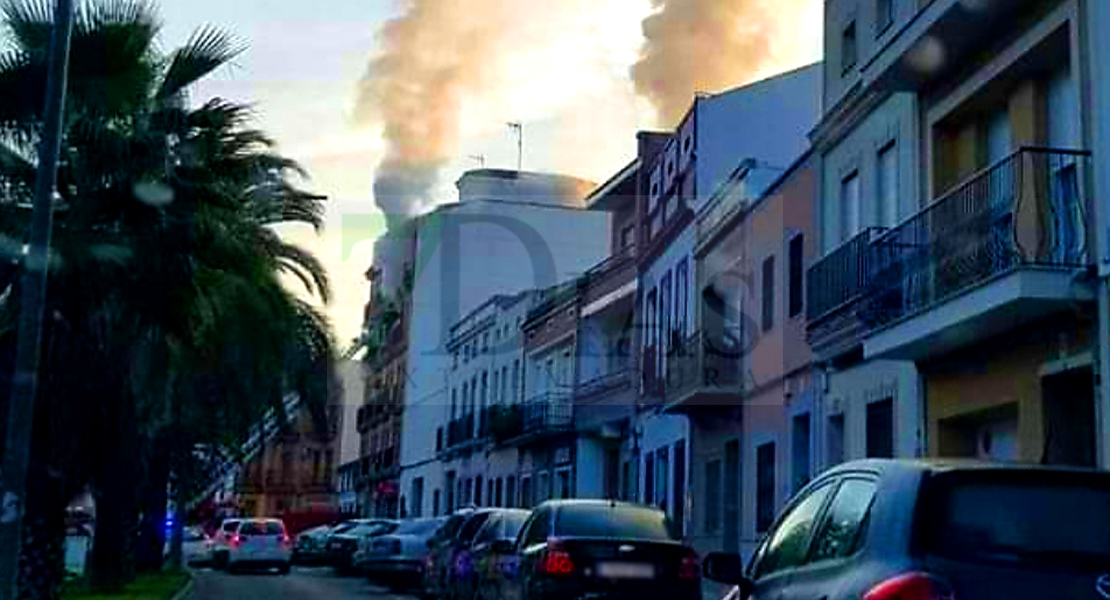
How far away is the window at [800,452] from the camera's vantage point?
76.8ft

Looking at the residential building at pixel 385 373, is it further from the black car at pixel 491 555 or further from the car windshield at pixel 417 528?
the black car at pixel 491 555

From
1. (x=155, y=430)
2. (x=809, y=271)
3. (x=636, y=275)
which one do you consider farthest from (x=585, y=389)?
(x=809, y=271)

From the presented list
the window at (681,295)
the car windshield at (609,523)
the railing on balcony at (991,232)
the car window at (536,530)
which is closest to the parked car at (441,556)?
the car window at (536,530)

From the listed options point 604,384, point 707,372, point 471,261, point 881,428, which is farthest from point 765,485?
point 471,261

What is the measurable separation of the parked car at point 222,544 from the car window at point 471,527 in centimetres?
1998

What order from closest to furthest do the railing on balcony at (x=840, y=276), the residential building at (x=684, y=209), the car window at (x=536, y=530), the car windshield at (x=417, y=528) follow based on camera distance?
the car window at (x=536, y=530) → the railing on balcony at (x=840, y=276) → the residential building at (x=684, y=209) → the car windshield at (x=417, y=528)

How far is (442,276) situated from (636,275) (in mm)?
28543

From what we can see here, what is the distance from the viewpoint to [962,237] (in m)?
15.9

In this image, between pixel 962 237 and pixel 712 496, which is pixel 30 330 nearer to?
pixel 962 237

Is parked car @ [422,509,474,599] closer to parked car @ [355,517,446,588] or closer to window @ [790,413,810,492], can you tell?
parked car @ [355,517,446,588]

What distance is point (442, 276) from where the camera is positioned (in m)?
64.7

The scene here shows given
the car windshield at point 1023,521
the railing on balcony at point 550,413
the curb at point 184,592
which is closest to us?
the car windshield at point 1023,521

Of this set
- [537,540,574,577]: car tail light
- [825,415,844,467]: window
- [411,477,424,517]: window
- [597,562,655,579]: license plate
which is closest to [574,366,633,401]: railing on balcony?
[825,415,844,467]: window

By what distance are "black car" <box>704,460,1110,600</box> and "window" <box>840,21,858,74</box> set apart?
1518 cm
